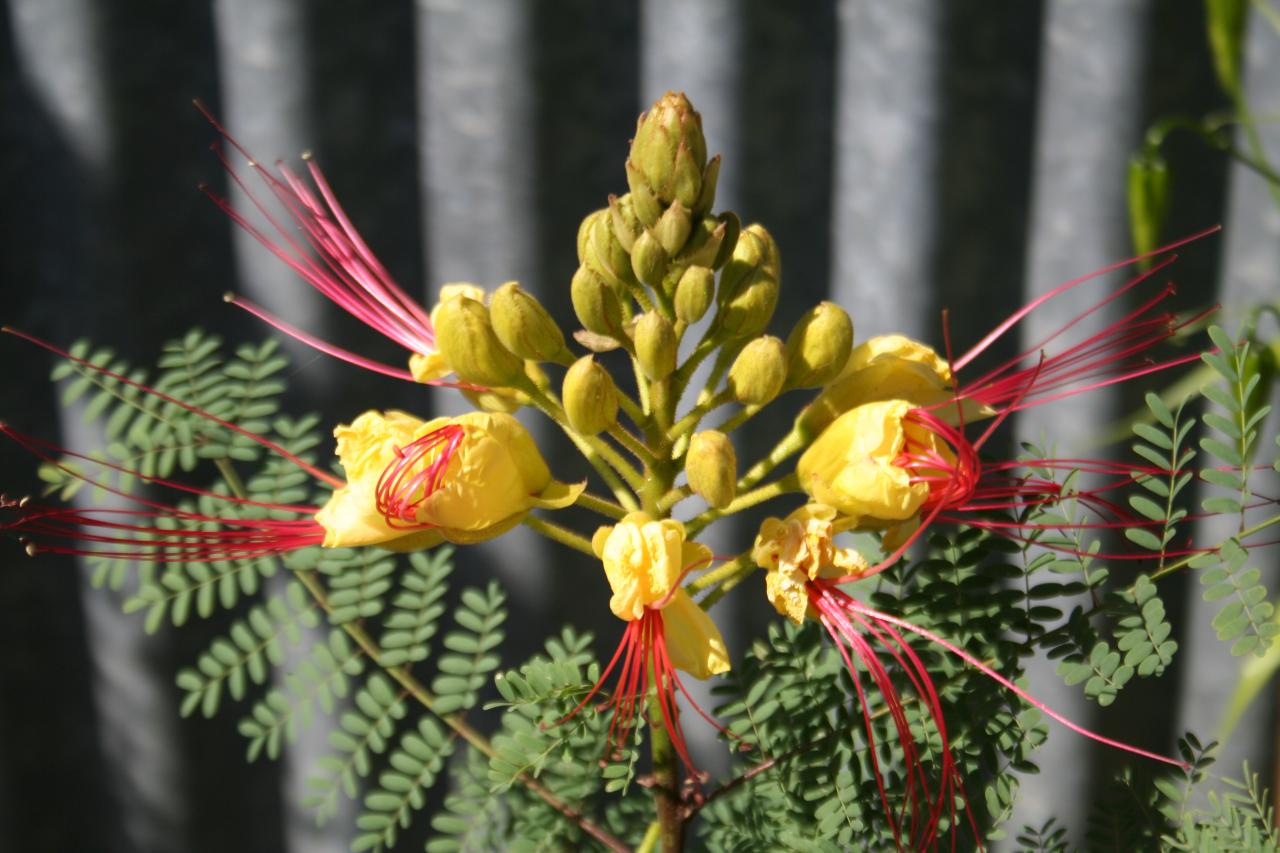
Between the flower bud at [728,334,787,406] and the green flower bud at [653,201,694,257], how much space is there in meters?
0.06

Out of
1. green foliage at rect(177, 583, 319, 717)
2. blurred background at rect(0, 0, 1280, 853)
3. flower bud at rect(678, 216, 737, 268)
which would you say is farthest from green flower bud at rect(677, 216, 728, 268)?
blurred background at rect(0, 0, 1280, 853)

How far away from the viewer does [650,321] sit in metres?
0.57

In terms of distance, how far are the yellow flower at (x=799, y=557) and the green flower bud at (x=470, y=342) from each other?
0.15 metres

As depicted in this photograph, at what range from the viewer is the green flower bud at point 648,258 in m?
0.57

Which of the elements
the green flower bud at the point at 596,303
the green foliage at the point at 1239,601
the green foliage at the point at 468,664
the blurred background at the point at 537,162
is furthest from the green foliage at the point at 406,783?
the blurred background at the point at 537,162

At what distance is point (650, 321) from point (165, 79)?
88 centimetres

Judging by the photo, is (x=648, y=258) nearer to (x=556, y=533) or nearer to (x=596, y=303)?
(x=596, y=303)

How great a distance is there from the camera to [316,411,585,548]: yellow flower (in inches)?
22.1

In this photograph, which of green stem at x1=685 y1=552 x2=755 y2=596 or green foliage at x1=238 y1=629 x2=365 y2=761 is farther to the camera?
green foliage at x1=238 y1=629 x2=365 y2=761

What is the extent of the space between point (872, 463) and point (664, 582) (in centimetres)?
10

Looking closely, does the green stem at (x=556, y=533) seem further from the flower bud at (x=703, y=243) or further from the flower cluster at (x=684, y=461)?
the flower bud at (x=703, y=243)

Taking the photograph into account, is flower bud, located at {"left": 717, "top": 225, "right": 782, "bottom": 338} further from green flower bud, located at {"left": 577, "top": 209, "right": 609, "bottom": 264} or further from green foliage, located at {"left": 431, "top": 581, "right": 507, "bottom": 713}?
green foliage, located at {"left": 431, "top": 581, "right": 507, "bottom": 713}

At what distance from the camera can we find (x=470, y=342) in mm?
604

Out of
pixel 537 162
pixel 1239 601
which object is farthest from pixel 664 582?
pixel 537 162
